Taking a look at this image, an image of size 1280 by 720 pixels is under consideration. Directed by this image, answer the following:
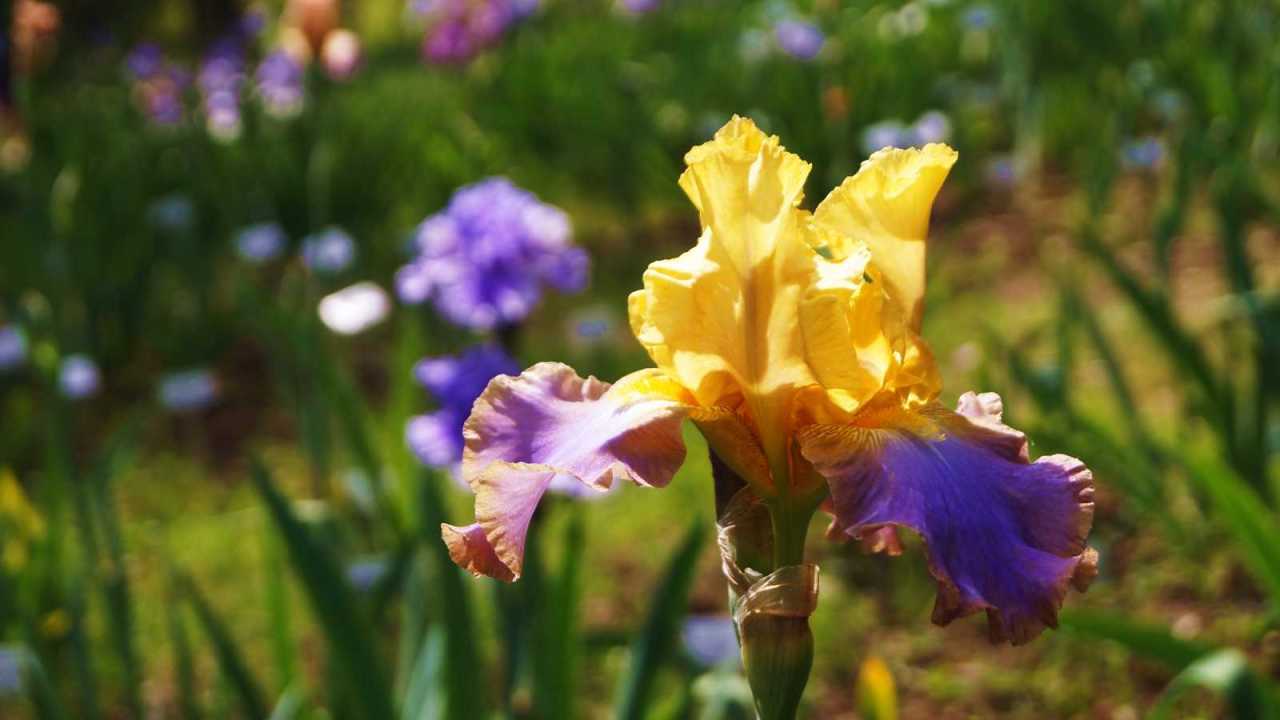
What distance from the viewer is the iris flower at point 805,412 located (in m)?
0.59

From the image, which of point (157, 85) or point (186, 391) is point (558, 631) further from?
point (157, 85)

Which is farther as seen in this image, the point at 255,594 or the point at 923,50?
the point at 923,50

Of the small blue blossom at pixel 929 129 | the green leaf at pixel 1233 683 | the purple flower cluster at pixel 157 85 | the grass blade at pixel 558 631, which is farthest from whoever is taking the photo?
the purple flower cluster at pixel 157 85

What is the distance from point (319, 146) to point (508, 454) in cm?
177

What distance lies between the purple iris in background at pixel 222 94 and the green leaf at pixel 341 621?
3.53 metres

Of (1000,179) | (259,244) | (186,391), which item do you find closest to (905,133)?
(1000,179)

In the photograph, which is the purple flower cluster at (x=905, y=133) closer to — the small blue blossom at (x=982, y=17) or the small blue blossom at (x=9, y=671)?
the small blue blossom at (x=982, y=17)

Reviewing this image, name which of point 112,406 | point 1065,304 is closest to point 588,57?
point 112,406

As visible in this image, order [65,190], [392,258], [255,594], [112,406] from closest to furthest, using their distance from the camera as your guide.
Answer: [65,190] → [255,594] → [112,406] → [392,258]

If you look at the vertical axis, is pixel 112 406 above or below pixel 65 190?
below

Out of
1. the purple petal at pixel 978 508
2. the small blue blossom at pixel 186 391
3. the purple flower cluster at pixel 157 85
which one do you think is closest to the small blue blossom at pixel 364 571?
the small blue blossom at pixel 186 391

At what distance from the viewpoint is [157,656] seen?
7.63ft

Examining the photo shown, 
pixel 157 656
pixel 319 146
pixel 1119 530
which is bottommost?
pixel 1119 530

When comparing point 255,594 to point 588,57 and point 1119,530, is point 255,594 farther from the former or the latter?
point 588,57
